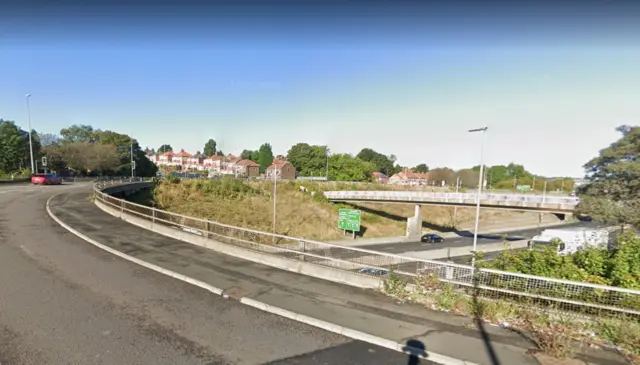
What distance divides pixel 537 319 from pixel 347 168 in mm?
87758

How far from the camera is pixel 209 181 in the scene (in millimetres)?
44125

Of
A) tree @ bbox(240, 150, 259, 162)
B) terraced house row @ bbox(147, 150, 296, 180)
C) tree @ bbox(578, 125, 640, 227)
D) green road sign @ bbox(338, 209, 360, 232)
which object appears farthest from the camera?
tree @ bbox(240, 150, 259, 162)

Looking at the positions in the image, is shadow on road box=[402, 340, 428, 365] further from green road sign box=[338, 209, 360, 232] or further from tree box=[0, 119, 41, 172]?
tree box=[0, 119, 41, 172]

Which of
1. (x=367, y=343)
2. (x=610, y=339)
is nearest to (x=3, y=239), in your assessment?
(x=367, y=343)

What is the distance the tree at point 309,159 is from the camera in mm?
110562

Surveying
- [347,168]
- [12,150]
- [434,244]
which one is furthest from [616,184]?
[12,150]

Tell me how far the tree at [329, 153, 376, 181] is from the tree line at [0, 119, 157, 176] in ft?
182

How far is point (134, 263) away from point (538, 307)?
9837mm

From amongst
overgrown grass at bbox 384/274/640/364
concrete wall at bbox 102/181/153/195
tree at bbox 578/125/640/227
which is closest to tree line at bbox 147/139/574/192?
tree at bbox 578/125/640/227

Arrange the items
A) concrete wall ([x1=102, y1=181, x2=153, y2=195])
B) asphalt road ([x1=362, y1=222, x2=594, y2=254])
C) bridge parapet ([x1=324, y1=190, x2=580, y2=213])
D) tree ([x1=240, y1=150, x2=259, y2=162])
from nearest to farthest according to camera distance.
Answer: concrete wall ([x1=102, y1=181, x2=153, y2=195])
bridge parapet ([x1=324, y1=190, x2=580, y2=213])
asphalt road ([x1=362, y1=222, x2=594, y2=254])
tree ([x1=240, y1=150, x2=259, y2=162])

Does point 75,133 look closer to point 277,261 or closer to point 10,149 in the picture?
point 10,149

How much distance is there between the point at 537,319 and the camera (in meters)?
5.10

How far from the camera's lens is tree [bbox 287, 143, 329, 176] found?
111 metres

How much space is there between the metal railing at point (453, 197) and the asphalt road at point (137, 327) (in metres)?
39.6
